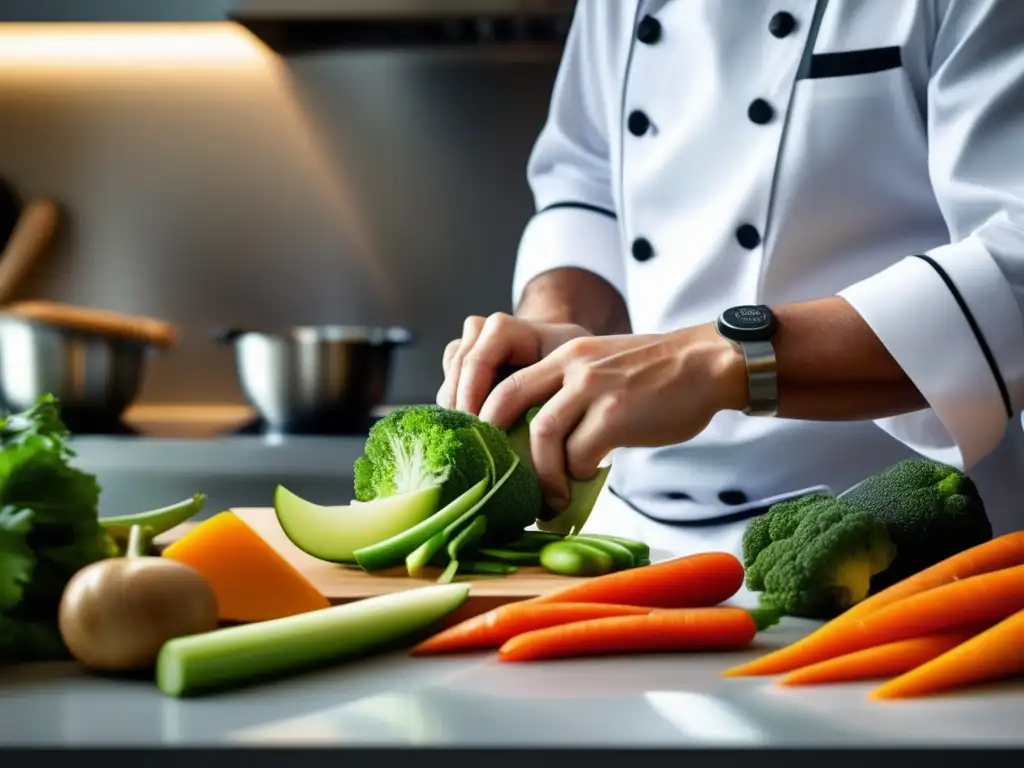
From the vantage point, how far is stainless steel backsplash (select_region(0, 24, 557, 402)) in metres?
2.81

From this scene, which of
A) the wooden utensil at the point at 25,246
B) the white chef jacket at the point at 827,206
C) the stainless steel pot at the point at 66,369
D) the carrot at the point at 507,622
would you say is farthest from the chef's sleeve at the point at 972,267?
the wooden utensil at the point at 25,246

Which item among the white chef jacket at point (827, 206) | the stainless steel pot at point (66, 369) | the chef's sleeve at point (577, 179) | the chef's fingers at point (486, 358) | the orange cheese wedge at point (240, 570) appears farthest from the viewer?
the stainless steel pot at point (66, 369)

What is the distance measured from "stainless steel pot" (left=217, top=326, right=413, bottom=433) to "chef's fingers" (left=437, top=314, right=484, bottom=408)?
94 cm

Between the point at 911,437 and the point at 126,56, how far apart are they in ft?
7.32

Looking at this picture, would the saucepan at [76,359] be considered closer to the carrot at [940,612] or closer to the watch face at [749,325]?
the watch face at [749,325]

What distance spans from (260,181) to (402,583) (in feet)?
6.70

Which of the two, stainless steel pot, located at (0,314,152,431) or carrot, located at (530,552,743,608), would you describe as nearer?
carrot, located at (530,552,743,608)

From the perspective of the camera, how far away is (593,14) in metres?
1.70

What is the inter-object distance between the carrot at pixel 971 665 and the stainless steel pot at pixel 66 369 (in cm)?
187

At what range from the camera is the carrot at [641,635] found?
762 millimetres

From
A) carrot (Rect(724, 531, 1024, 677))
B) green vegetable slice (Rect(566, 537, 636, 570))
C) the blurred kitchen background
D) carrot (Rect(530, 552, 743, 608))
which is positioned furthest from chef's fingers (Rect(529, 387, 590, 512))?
the blurred kitchen background

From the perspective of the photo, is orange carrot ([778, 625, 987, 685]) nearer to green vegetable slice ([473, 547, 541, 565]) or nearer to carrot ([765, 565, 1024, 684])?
carrot ([765, 565, 1024, 684])

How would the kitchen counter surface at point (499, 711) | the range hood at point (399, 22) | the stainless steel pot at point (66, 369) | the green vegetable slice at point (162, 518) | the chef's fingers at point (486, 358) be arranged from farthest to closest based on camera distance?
the range hood at point (399, 22) → the stainless steel pot at point (66, 369) → the chef's fingers at point (486, 358) → the green vegetable slice at point (162, 518) → the kitchen counter surface at point (499, 711)

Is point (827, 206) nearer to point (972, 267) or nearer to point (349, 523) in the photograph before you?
point (972, 267)
